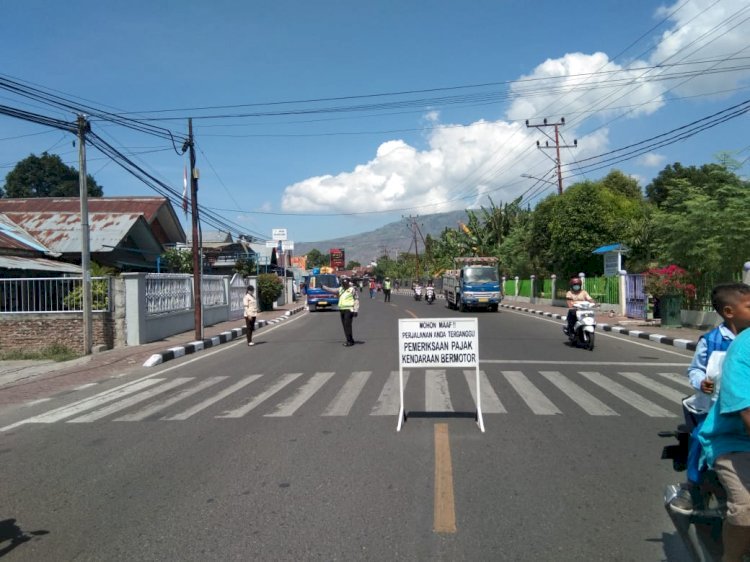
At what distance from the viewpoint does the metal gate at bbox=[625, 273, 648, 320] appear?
25.3 metres

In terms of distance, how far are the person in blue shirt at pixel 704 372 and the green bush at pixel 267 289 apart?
32.9 m

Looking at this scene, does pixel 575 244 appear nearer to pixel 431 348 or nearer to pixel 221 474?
pixel 431 348

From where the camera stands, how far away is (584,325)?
15.5 metres

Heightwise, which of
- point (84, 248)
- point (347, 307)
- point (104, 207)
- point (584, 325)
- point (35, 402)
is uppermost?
point (104, 207)

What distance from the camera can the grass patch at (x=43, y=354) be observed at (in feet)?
52.9

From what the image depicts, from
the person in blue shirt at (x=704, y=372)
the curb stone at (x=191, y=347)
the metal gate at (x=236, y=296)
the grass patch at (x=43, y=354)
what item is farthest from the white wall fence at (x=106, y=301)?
the person in blue shirt at (x=704, y=372)

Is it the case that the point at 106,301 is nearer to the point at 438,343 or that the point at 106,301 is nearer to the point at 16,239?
the point at 16,239

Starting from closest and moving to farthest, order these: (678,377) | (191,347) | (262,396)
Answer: (262,396)
(678,377)
(191,347)

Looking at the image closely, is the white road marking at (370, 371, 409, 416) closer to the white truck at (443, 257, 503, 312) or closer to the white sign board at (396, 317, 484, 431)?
the white sign board at (396, 317, 484, 431)

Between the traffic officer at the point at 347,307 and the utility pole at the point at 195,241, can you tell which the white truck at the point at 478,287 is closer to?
the utility pole at the point at 195,241

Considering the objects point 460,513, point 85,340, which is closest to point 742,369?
point 460,513

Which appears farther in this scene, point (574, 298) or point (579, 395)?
point (574, 298)

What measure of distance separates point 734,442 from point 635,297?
24.8 meters

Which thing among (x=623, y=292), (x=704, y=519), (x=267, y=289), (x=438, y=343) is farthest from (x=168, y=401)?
(x=267, y=289)
